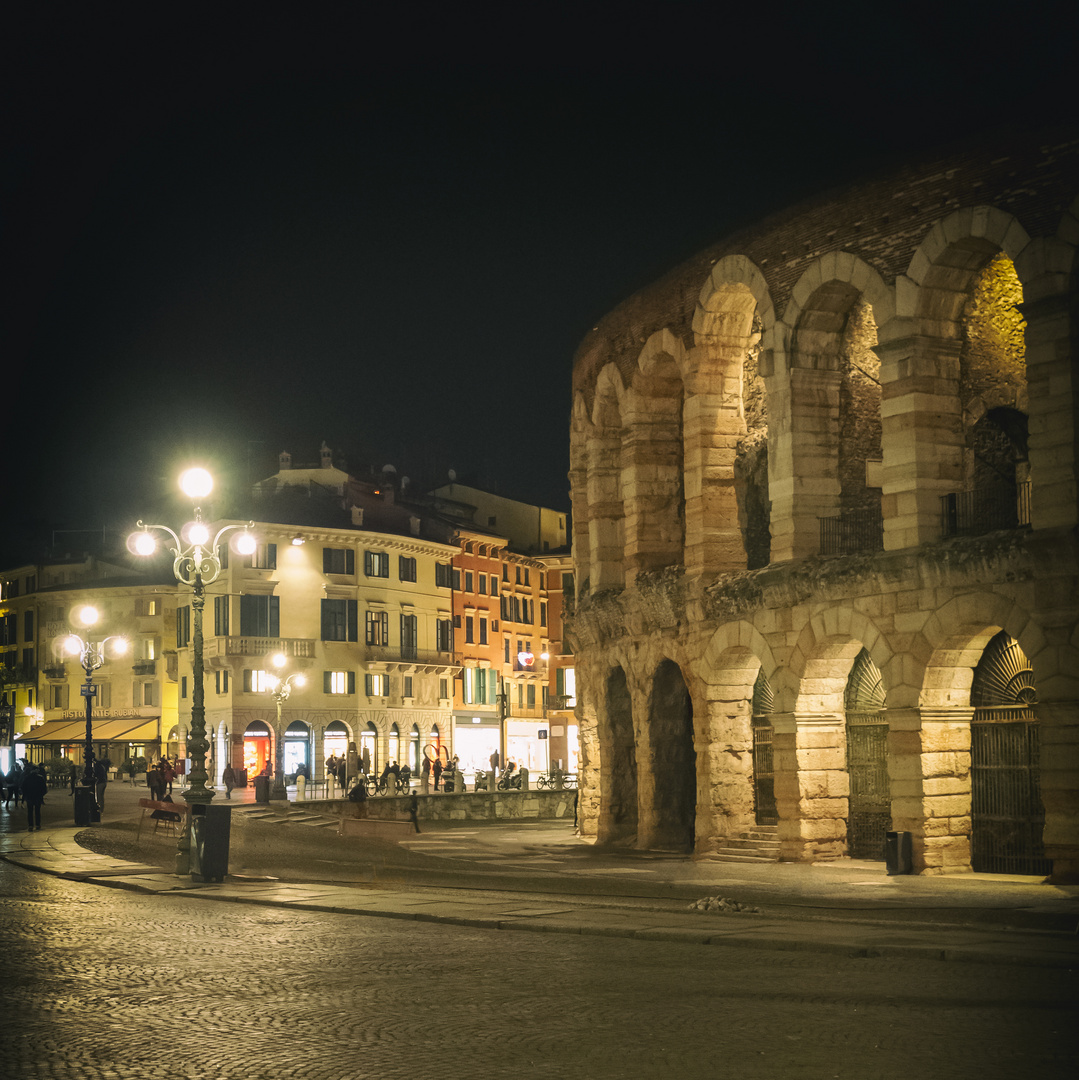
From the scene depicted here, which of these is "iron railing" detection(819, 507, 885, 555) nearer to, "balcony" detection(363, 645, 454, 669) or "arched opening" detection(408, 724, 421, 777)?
"balcony" detection(363, 645, 454, 669)

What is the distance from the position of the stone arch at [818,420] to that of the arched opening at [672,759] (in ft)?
17.2

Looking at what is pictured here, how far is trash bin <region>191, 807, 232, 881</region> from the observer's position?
2066 cm

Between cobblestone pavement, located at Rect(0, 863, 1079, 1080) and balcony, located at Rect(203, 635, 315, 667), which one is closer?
cobblestone pavement, located at Rect(0, 863, 1079, 1080)

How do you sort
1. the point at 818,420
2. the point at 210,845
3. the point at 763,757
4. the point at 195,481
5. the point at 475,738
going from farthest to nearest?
the point at 475,738, the point at 763,757, the point at 818,420, the point at 195,481, the point at 210,845

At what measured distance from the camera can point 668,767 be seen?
28.4 meters

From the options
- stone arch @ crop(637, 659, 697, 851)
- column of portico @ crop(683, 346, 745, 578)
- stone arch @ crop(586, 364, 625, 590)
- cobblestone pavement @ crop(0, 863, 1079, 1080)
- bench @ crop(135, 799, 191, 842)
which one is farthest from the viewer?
stone arch @ crop(586, 364, 625, 590)

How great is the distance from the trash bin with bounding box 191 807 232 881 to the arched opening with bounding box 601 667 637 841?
36.1ft

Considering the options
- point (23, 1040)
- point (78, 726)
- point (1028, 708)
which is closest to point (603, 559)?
point (1028, 708)

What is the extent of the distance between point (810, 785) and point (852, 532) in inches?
163

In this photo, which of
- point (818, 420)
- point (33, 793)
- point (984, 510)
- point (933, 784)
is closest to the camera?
point (933, 784)

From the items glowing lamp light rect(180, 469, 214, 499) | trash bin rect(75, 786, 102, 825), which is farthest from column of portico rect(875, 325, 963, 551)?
trash bin rect(75, 786, 102, 825)

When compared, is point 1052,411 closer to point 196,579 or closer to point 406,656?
point 196,579

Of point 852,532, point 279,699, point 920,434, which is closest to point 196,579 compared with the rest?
point 852,532

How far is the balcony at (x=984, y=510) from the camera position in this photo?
71.5ft
